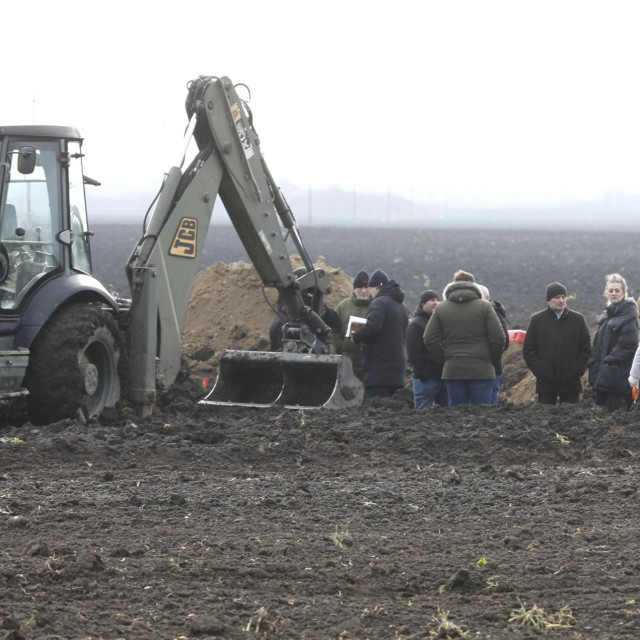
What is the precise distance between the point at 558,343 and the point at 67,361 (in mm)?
4612

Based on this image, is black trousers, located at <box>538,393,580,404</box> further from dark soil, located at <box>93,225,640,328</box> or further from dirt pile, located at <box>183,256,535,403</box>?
dark soil, located at <box>93,225,640,328</box>

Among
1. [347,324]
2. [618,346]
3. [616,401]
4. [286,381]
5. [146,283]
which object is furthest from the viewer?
[347,324]

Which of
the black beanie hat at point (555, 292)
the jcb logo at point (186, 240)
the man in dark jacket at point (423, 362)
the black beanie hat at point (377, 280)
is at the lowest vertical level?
the man in dark jacket at point (423, 362)

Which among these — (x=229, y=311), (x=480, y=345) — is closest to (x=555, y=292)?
(x=480, y=345)

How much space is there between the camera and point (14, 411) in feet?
32.5

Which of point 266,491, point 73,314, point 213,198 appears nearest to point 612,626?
point 266,491

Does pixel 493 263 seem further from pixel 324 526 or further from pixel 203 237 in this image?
pixel 324 526

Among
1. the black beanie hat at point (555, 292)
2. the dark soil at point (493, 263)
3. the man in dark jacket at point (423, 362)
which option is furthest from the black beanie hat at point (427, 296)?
the dark soil at point (493, 263)

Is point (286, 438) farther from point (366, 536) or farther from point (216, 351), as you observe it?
point (216, 351)

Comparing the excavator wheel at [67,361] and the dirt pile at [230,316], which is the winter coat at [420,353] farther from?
the dirt pile at [230,316]

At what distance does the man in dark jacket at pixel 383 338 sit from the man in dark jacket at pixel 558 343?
1381mm

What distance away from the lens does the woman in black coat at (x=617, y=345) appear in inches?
409

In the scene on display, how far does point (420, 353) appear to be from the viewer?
36.7 ft

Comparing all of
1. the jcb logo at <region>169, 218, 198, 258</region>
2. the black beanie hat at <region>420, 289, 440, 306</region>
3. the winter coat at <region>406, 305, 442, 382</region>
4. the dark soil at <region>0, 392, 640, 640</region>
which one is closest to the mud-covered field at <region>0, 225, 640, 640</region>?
the dark soil at <region>0, 392, 640, 640</region>
